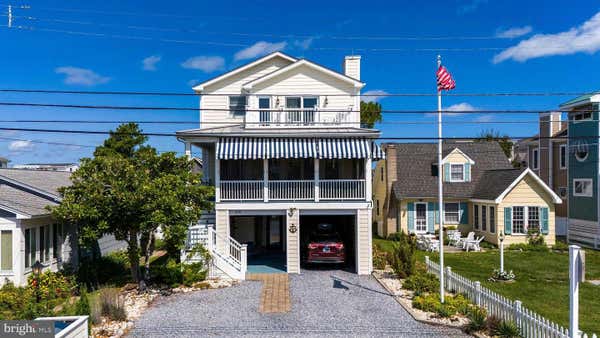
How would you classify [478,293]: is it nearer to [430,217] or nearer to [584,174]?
[430,217]

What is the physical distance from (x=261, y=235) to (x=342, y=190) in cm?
654

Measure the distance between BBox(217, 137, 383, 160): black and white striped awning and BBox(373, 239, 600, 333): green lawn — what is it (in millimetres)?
7023

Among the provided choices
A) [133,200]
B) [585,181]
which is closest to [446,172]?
[585,181]

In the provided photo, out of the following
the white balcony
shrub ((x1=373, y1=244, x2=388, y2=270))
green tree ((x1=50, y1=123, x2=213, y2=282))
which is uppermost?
the white balcony

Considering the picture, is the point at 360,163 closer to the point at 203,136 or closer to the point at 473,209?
the point at 203,136

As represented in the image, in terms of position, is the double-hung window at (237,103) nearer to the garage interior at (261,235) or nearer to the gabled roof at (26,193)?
the garage interior at (261,235)

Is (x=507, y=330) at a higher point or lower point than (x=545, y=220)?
lower

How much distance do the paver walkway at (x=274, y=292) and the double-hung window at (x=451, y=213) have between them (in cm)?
1503

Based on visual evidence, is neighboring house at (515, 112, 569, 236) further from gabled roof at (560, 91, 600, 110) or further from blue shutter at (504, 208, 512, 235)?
blue shutter at (504, 208, 512, 235)

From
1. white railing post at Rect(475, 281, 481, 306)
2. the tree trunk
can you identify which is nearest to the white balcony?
the tree trunk

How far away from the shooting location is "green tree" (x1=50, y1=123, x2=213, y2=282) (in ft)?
45.5

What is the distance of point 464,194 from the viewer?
28297 millimetres

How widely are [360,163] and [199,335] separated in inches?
494

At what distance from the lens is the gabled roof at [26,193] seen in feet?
48.4
